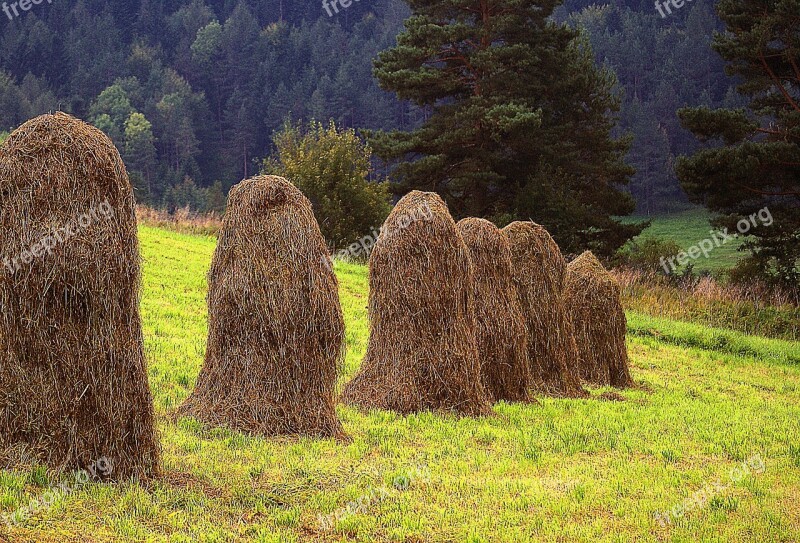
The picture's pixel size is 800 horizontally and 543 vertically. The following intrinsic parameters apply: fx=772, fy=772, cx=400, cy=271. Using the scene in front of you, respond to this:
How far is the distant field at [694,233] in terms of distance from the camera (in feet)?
176

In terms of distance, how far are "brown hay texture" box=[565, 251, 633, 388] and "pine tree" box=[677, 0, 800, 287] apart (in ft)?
42.0

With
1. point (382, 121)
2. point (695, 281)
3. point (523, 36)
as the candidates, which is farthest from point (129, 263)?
point (382, 121)

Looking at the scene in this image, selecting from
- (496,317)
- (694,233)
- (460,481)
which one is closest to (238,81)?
(694,233)

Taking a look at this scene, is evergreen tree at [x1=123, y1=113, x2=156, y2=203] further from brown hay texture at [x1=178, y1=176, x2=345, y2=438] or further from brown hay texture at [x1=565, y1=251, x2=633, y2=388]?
brown hay texture at [x1=178, y1=176, x2=345, y2=438]

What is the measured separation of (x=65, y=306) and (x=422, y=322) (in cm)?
513

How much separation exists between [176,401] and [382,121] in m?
76.9

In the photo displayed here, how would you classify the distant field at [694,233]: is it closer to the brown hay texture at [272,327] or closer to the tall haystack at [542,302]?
the tall haystack at [542,302]

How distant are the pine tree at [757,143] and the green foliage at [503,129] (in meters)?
6.91

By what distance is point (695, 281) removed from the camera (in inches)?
1204

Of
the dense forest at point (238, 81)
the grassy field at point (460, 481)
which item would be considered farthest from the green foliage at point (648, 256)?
the dense forest at point (238, 81)

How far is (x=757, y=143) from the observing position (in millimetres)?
25703

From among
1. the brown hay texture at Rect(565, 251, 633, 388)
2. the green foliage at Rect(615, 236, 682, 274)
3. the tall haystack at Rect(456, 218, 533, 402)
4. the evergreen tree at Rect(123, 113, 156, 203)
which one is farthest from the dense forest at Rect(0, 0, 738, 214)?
the tall haystack at Rect(456, 218, 533, 402)

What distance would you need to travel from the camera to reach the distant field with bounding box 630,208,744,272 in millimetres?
53625

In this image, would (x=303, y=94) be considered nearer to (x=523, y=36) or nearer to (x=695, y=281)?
(x=523, y=36)
